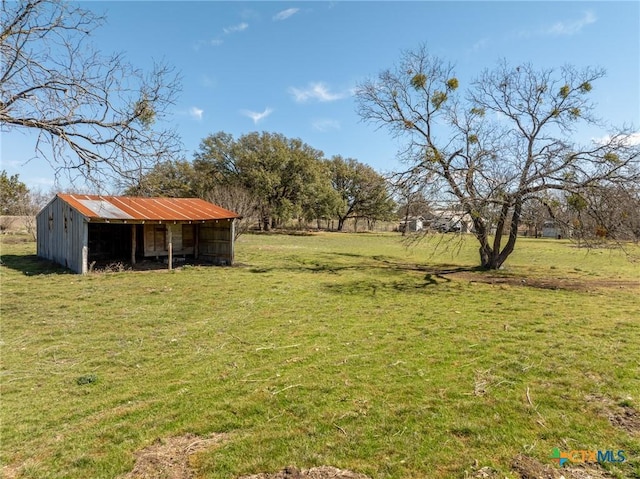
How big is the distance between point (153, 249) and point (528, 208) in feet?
50.1

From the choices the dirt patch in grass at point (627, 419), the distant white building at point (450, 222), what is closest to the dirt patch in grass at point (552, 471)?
the dirt patch in grass at point (627, 419)

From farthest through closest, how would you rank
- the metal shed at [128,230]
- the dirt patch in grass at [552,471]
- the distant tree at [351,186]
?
the distant tree at [351,186], the metal shed at [128,230], the dirt patch in grass at [552,471]

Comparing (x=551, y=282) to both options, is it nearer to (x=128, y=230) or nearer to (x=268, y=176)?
(x=128, y=230)

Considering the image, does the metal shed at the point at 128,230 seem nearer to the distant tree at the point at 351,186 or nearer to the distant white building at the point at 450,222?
the distant white building at the point at 450,222

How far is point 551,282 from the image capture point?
1220 cm

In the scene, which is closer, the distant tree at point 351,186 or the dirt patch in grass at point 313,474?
the dirt patch in grass at point 313,474

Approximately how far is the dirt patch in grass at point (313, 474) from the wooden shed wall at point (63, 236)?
12196mm

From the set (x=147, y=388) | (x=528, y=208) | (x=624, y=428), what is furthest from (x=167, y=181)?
(x=528, y=208)

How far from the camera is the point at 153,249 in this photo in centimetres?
1596

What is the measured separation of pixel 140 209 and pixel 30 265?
4.48m

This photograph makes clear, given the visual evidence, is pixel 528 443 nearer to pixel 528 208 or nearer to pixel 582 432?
pixel 582 432

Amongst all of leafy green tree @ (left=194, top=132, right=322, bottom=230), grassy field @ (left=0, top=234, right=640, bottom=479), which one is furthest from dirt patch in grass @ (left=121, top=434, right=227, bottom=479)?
leafy green tree @ (left=194, top=132, right=322, bottom=230)

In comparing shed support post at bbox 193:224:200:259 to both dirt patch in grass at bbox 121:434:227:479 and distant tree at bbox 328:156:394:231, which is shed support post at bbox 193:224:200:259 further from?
distant tree at bbox 328:156:394:231

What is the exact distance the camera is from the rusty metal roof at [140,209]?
12828 millimetres
